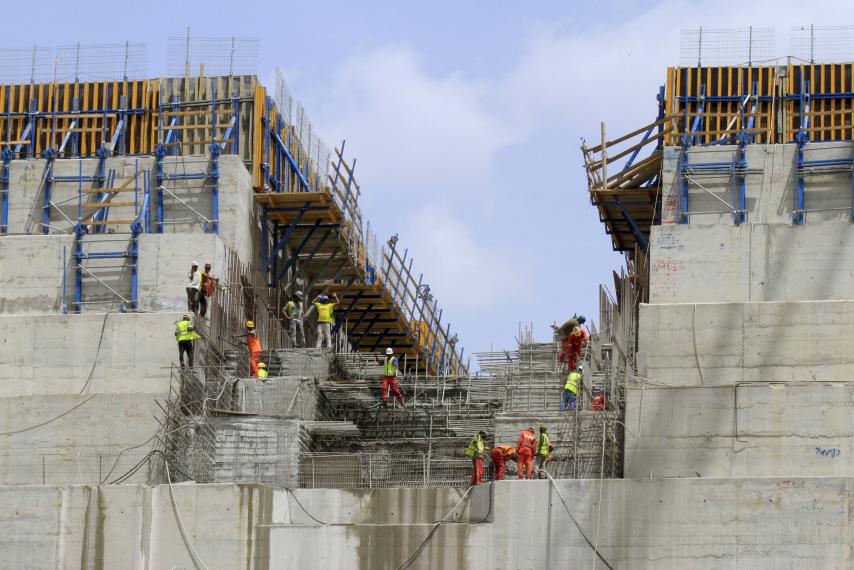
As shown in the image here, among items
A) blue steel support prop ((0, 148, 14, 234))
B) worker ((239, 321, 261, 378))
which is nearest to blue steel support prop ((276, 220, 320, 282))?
blue steel support prop ((0, 148, 14, 234))

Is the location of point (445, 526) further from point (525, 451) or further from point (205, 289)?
point (205, 289)

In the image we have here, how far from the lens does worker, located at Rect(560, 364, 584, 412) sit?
46.8 m

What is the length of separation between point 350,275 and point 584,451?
62.5 ft

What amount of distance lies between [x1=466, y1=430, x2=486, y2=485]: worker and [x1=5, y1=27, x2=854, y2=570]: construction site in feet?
2.51

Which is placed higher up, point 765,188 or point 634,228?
point 765,188

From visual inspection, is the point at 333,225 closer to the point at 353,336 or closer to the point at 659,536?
the point at 353,336

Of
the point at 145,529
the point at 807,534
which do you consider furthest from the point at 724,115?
the point at 145,529

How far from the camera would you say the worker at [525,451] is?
44.1m

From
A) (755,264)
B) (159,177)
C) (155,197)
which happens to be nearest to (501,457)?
(755,264)

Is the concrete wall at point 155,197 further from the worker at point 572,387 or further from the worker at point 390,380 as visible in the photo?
the worker at point 572,387

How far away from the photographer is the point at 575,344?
47.7m

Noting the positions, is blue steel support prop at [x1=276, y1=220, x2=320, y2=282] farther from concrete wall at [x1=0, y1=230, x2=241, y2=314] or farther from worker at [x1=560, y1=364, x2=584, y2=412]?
worker at [x1=560, y1=364, x2=584, y2=412]

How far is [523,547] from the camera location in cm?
4284

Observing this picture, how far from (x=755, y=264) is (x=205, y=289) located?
13251mm
